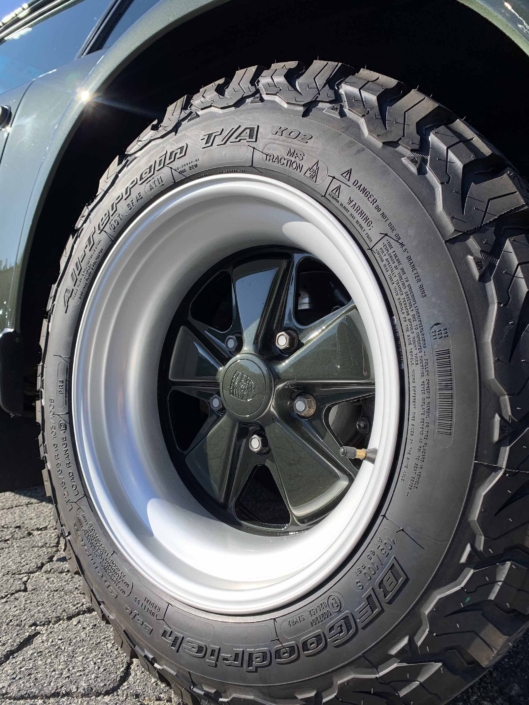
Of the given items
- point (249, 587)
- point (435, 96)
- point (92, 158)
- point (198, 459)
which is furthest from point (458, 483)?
point (92, 158)

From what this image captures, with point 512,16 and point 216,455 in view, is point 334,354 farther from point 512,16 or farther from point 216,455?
point 512,16

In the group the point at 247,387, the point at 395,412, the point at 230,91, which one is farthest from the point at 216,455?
the point at 230,91

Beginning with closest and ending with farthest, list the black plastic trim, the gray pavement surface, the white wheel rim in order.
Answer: the white wheel rim → the gray pavement surface → the black plastic trim

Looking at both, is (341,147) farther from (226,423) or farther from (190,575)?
(190,575)

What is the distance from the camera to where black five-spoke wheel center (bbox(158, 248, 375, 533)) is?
1.21 m

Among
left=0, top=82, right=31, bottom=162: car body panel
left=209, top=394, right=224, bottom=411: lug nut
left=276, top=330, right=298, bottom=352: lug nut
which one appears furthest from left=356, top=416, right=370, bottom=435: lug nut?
left=0, top=82, right=31, bottom=162: car body panel

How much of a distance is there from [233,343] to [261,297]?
0.46ft

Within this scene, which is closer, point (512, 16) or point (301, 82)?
point (512, 16)

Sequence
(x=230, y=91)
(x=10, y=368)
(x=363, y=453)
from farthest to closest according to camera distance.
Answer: (x=10, y=368) → (x=230, y=91) → (x=363, y=453)

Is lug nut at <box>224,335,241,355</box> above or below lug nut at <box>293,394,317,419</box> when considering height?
above

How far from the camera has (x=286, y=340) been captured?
4.16 ft

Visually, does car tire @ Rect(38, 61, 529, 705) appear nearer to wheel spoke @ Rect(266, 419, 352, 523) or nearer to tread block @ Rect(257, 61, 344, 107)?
tread block @ Rect(257, 61, 344, 107)

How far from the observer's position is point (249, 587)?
3.48 ft

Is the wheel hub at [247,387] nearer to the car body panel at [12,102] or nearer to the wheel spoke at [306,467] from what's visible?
the wheel spoke at [306,467]
